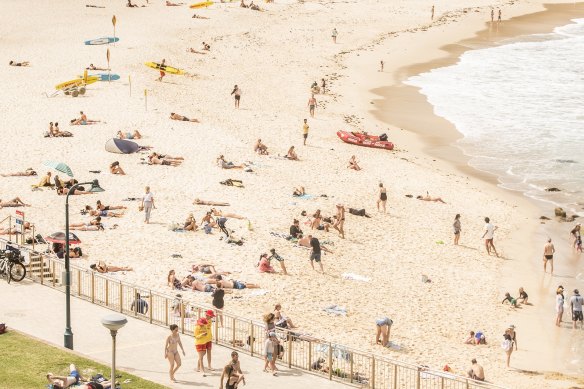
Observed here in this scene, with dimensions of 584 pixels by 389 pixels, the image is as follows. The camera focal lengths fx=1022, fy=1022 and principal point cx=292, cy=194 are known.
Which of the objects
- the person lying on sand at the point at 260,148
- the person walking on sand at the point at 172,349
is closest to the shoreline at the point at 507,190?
the person lying on sand at the point at 260,148

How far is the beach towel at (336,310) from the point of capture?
27188mm

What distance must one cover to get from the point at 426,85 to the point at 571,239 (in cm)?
2789

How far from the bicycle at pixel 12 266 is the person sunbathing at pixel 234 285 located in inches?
203

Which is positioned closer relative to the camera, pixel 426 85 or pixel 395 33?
pixel 426 85

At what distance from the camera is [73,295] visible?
25219 millimetres

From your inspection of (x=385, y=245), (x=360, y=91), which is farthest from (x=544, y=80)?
(x=385, y=245)

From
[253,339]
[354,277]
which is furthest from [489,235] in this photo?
[253,339]

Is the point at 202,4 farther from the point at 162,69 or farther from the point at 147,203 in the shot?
the point at 147,203

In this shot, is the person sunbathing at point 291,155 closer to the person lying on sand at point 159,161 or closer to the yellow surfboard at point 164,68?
the person lying on sand at point 159,161

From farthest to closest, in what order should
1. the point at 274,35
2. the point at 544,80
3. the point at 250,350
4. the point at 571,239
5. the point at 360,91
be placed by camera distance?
the point at 274,35 < the point at 544,80 < the point at 360,91 < the point at 571,239 < the point at 250,350

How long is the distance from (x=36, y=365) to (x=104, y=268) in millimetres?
7594

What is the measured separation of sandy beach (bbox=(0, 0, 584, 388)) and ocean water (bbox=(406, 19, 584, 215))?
1501 mm

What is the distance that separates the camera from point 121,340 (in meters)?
22.6

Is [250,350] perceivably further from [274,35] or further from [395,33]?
[395,33]
